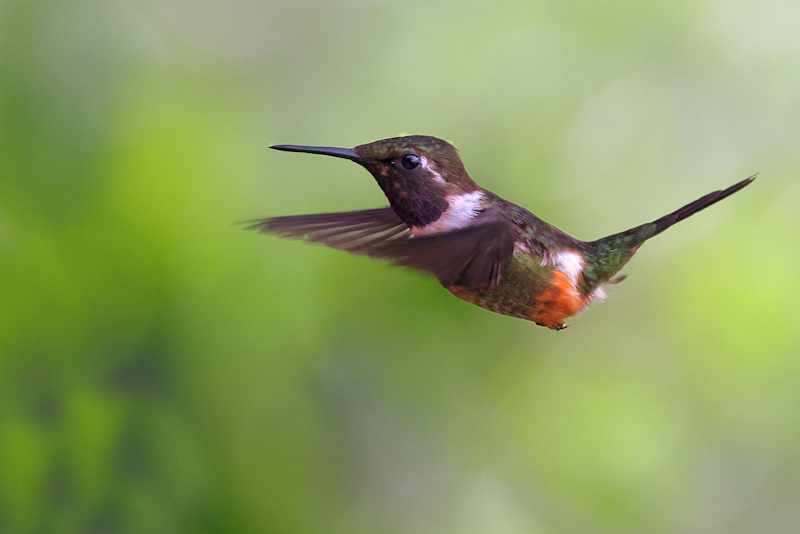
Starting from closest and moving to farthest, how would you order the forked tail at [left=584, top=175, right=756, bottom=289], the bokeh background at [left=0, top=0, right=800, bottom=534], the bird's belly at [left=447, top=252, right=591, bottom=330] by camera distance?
the bird's belly at [left=447, top=252, right=591, bottom=330]
the forked tail at [left=584, top=175, right=756, bottom=289]
the bokeh background at [left=0, top=0, right=800, bottom=534]

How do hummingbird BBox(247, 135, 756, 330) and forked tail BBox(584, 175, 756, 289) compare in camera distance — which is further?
forked tail BBox(584, 175, 756, 289)

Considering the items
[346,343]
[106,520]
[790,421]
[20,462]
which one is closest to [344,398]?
[346,343]

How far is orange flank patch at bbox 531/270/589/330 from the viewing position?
1.92 feet

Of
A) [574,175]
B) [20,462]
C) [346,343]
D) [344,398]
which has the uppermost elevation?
[574,175]

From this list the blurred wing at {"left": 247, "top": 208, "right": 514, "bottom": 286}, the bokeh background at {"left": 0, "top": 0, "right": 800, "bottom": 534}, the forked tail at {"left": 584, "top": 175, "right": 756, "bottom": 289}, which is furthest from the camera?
the bokeh background at {"left": 0, "top": 0, "right": 800, "bottom": 534}

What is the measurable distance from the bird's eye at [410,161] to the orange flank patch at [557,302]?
153mm

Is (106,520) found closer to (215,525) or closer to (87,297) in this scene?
(215,525)

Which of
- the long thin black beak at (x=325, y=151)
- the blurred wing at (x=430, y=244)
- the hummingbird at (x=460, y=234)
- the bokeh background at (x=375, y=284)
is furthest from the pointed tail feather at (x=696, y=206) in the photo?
the bokeh background at (x=375, y=284)

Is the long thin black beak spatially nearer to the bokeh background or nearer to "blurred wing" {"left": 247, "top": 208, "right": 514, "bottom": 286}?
"blurred wing" {"left": 247, "top": 208, "right": 514, "bottom": 286}

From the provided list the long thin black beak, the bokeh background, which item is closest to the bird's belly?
the long thin black beak

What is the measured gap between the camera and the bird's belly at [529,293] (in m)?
0.55

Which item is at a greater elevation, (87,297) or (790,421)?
(87,297)

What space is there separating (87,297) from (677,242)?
114 cm

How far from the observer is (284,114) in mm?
1357
